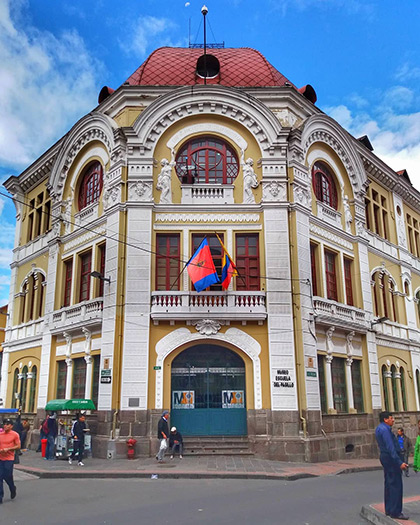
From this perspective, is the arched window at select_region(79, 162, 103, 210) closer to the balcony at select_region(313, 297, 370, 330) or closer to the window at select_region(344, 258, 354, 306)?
A: the balcony at select_region(313, 297, 370, 330)

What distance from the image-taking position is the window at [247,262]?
20969 millimetres

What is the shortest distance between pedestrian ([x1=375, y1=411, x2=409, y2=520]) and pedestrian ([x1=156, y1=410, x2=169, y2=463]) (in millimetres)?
9509

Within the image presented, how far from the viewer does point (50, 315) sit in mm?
24906

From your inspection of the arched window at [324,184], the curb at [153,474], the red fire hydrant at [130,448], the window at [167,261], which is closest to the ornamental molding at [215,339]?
the window at [167,261]

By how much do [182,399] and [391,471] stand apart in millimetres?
11691

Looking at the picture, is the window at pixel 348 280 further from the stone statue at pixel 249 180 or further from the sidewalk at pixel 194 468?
the sidewalk at pixel 194 468

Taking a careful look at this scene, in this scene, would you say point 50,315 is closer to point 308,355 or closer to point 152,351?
point 152,351

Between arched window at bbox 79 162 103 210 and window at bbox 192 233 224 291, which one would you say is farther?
arched window at bbox 79 162 103 210

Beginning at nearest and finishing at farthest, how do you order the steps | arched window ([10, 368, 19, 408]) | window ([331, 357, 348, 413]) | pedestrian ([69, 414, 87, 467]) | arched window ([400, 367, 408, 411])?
pedestrian ([69, 414, 87, 467]) → the steps → window ([331, 357, 348, 413]) → arched window ([400, 367, 408, 411]) → arched window ([10, 368, 19, 408])

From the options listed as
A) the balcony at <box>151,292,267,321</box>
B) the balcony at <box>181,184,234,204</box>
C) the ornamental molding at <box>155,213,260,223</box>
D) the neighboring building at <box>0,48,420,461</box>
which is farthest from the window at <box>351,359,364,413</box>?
the balcony at <box>181,184,234,204</box>

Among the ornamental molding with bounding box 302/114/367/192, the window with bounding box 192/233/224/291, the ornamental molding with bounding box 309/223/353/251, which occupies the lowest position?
the window with bounding box 192/233/224/291

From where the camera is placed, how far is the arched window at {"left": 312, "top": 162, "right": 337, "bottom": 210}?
24.4m

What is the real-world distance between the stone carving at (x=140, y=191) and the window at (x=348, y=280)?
10104mm

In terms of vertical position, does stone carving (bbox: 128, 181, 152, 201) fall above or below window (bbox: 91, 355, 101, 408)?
above
